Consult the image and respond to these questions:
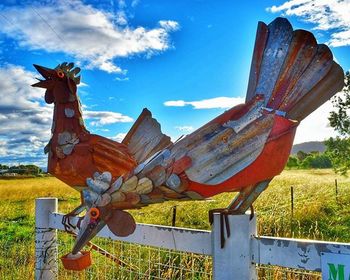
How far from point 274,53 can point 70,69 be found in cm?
153

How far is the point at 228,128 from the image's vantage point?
1.43 m

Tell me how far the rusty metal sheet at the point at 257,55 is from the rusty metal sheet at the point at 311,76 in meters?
0.14

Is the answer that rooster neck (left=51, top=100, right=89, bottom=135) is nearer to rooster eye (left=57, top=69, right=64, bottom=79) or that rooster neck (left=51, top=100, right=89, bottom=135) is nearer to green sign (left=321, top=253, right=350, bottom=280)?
rooster eye (left=57, top=69, right=64, bottom=79)

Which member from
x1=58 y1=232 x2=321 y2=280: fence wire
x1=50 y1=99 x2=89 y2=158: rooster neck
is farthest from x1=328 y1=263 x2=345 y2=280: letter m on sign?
x1=50 y1=99 x2=89 y2=158: rooster neck

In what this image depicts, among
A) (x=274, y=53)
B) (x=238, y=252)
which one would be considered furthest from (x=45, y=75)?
(x=238, y=252)

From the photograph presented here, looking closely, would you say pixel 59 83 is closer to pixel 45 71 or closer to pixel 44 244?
pixel 45 71

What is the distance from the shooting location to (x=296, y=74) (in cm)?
149

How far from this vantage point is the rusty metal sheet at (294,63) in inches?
58.2

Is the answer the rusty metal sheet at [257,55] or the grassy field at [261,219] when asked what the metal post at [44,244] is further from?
the rusty metal sheet at [257,55]

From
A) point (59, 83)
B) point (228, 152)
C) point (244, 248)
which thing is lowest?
point (244, 248)

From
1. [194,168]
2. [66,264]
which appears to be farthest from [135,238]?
[194,168]

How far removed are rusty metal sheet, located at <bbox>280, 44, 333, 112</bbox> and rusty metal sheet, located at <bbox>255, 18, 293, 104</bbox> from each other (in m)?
0.07

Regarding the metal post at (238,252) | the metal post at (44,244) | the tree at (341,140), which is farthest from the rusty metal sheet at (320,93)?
the tree at (341,140)

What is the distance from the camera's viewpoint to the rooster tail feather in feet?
4.83
